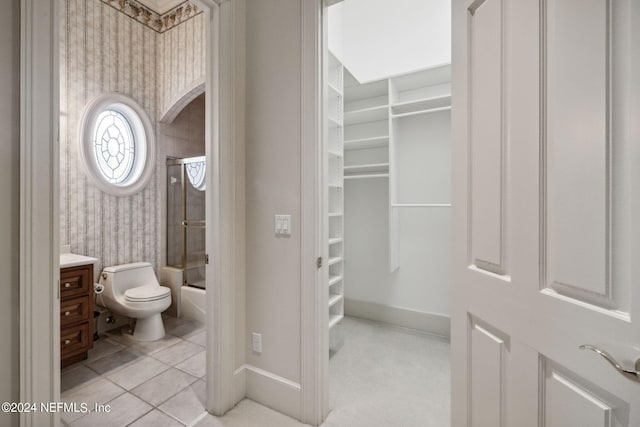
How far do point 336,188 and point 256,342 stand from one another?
1.30 meters

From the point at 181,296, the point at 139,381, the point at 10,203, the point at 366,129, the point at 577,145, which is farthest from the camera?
the point at 181,296

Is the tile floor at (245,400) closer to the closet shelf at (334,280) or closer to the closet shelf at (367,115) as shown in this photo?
the closet shelf at (334,280)

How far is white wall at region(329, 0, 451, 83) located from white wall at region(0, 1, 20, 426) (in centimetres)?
173

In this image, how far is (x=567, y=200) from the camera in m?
0.72

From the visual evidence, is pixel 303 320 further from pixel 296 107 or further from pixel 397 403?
pixel 296 107

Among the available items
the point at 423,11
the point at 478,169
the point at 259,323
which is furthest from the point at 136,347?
the point at 423,11

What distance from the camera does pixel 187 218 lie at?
3.20m

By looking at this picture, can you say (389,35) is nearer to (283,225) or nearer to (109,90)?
(283,225)

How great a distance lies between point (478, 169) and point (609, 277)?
49cm

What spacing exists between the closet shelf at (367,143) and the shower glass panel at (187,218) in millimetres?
1658

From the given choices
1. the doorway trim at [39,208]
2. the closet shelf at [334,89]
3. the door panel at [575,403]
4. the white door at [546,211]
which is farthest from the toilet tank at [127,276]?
the door panel at [575,403]

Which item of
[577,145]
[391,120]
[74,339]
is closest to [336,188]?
[391,120]

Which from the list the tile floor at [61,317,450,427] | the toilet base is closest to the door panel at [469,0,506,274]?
the tile floor at [61,317,450,427]

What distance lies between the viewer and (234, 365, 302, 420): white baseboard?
63.7 inches
